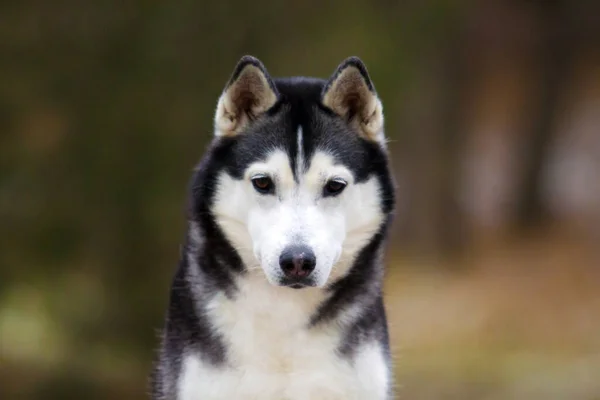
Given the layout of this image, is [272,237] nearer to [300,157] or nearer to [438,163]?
[300,157]

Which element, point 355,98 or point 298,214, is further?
point 355,98

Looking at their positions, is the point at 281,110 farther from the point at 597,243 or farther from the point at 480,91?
the point at 480,91

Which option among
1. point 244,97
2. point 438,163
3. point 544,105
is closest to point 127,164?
point 244,97

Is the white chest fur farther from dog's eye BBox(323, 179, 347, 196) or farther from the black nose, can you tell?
dog's eye BBox(323, 179, 347, 196)

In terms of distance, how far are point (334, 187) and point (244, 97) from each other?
0.58 metres

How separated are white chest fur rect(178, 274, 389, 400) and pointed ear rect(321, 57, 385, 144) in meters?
0.77

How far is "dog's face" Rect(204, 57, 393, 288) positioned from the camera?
432 cm

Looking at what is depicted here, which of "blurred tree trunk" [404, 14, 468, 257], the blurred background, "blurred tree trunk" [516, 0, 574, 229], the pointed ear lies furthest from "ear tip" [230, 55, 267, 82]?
"blurred tree trunk" [516, 0, 574, 229]

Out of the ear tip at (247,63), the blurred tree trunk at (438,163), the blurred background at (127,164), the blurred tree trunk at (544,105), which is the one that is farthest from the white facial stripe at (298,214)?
the blurred tree trunk at (544,105)

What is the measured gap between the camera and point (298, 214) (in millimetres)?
4352

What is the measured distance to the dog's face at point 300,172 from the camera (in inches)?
170

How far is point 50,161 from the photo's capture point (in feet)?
29.4

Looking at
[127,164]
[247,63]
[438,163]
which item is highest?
[247,63]

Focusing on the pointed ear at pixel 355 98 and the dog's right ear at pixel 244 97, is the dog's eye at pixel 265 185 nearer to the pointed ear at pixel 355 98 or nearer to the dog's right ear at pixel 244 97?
the dog's right ear at pixel 244 97
